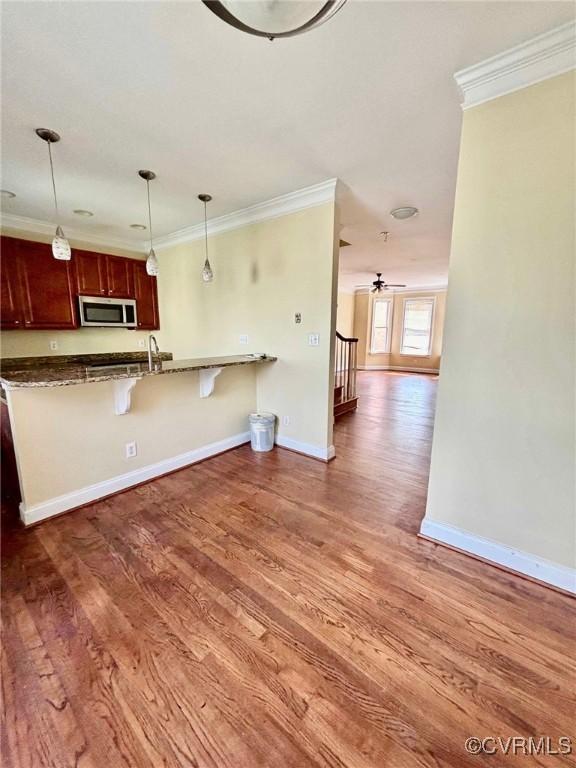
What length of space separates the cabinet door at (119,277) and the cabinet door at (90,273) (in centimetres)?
6

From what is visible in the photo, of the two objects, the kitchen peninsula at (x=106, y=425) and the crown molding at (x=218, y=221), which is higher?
the crown molding at (x=218, y=221)

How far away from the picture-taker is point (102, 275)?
4141 mm

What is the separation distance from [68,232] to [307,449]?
13.4ft

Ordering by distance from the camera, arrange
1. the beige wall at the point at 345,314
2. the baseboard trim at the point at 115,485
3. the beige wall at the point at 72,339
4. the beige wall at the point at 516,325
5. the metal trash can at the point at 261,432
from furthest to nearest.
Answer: the beige wall at the point at 345,314, the beige wall at the point at 72,339, the metal trash can at the point at 261,432, the baseboard trim at the point at 115,485, the beige wall at the point at 516,325

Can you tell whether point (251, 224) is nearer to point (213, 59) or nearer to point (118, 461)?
point (213, 59)

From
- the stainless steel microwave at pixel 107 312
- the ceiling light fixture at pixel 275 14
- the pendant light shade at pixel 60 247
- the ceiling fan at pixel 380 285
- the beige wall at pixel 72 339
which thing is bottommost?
the beige wall at pixel 72 339

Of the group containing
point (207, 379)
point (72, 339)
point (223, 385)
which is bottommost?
point (223, 385)

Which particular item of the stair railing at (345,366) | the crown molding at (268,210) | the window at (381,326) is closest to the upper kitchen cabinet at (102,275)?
the crown molding at (268,210)

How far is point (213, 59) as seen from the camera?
1.49 metres

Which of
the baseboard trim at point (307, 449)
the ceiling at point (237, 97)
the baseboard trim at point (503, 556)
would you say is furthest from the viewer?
the baseboard trim at point (307, 449)

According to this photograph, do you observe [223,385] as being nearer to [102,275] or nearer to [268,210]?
[268,210]

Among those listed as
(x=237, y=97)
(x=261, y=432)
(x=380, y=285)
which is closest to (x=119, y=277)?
(x=261, y=432)

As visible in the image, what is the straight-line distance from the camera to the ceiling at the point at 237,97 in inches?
51.6

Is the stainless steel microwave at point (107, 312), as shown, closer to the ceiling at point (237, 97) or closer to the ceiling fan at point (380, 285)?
the ceiling at point (237, 97)
